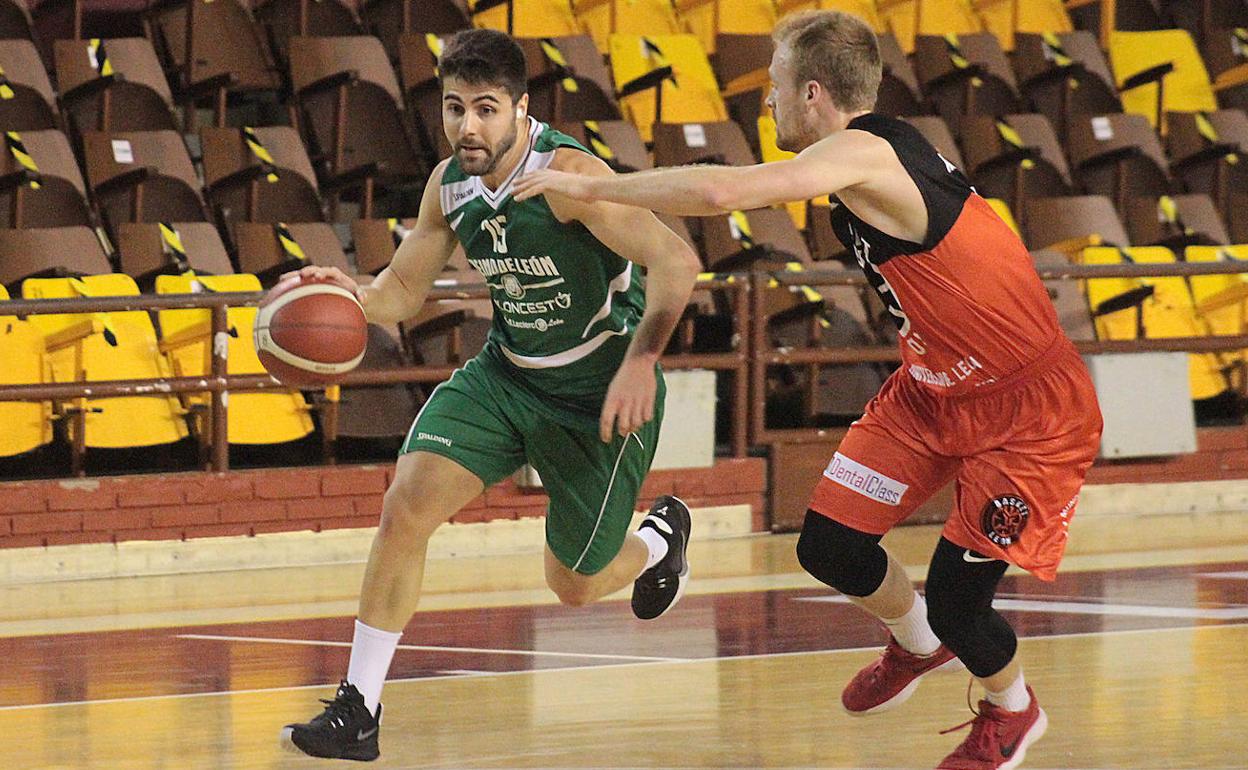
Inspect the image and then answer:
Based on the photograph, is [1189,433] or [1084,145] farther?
[1084,145]

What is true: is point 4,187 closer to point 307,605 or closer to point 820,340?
point 307,605

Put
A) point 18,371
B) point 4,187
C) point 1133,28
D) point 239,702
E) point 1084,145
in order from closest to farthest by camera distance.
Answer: point 239,702 → point 18,371 → point 4,187 → point 1084,145 → point 1133,28

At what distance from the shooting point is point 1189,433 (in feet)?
38.5

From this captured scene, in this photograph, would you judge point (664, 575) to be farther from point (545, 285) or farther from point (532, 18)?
point (532, 18)

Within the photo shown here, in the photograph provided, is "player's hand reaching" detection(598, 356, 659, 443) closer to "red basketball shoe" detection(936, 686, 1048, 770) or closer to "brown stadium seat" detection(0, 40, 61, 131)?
"red basketball shoe" detection(936, 686, 1048, 770)

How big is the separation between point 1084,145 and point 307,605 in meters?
7.15

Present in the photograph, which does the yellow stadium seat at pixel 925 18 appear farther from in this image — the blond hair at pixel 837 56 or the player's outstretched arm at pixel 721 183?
the player's outstretched arm at pixel 721 183

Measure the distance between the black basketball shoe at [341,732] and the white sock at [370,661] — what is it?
0.02m

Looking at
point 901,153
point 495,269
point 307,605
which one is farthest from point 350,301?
point 307,605

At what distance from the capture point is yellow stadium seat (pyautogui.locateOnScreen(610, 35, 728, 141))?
42.1 feet

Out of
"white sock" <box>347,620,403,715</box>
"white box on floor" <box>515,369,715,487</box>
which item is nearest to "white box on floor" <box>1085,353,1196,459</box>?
"white box on floor" <box>515,369,715,487</box>

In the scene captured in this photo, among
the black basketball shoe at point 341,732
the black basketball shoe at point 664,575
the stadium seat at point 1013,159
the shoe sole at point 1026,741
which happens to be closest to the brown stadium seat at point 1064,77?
the stadium seat at point 1013,159

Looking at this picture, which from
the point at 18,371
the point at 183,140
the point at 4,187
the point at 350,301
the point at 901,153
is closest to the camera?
the point at 901,153

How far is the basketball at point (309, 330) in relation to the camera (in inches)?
211
